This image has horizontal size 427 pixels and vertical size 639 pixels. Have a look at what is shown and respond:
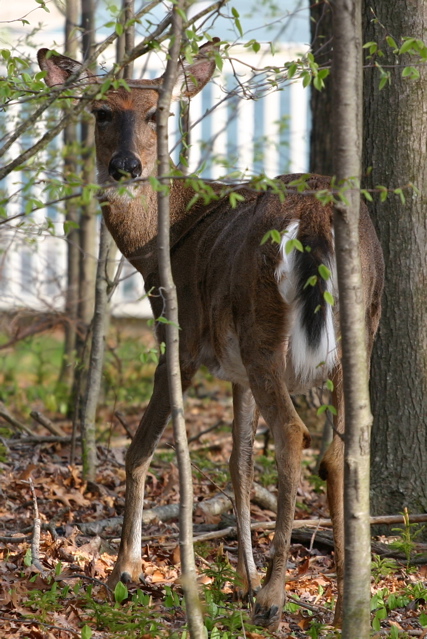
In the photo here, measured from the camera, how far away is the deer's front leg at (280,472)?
133 inches

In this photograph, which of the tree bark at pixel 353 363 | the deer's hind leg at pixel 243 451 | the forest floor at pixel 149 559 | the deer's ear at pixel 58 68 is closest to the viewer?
the tree bark at pixel 353 363

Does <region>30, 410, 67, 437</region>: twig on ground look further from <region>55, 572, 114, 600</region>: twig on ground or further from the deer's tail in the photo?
the deer's tail

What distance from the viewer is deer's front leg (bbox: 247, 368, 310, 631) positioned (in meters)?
3.38

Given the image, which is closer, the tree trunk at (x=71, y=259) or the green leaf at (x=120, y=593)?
the green leaf at (x=120, y=593)

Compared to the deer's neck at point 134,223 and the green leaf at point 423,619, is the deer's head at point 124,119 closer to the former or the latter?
the deer's neck at point 134,223

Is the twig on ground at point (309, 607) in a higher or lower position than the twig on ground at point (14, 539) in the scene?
lower

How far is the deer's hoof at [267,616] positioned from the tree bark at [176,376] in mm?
736

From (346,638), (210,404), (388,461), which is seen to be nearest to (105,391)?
(210,404)

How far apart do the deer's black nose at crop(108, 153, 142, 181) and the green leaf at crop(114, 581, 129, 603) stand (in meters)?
2.07

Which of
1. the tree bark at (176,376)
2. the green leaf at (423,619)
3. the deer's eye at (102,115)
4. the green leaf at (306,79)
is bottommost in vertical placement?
the green leaf at (423,619)

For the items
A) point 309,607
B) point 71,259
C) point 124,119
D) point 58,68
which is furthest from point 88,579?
point 71,259

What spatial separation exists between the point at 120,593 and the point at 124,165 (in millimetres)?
2159

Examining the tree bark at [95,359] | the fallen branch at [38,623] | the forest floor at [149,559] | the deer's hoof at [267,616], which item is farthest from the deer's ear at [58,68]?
the deer's hoof at [267,616]

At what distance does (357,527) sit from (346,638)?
37 cm
